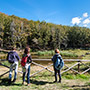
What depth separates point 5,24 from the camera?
3744 cm

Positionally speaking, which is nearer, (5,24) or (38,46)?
(5,24)

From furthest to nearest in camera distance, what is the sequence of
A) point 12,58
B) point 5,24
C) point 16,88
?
point 5,24, point 12,58, point 16,88

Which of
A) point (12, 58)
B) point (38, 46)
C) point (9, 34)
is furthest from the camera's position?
point (38, 46)

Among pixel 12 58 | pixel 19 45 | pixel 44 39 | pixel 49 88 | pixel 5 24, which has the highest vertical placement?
pixel 5 24

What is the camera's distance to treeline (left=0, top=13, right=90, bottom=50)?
1380 inches

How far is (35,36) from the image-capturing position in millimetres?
39781

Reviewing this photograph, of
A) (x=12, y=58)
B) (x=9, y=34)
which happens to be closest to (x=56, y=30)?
(x=9, y=34)

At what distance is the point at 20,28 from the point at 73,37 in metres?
25.8

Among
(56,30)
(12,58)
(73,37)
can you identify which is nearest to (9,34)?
(56,30)

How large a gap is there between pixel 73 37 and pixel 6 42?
102ft

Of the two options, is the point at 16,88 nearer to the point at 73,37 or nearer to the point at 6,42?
the point at 6,42

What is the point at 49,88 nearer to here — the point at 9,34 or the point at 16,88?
the point at 16,88

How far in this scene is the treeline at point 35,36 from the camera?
35062 millimetres

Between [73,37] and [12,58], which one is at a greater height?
[73,37]
